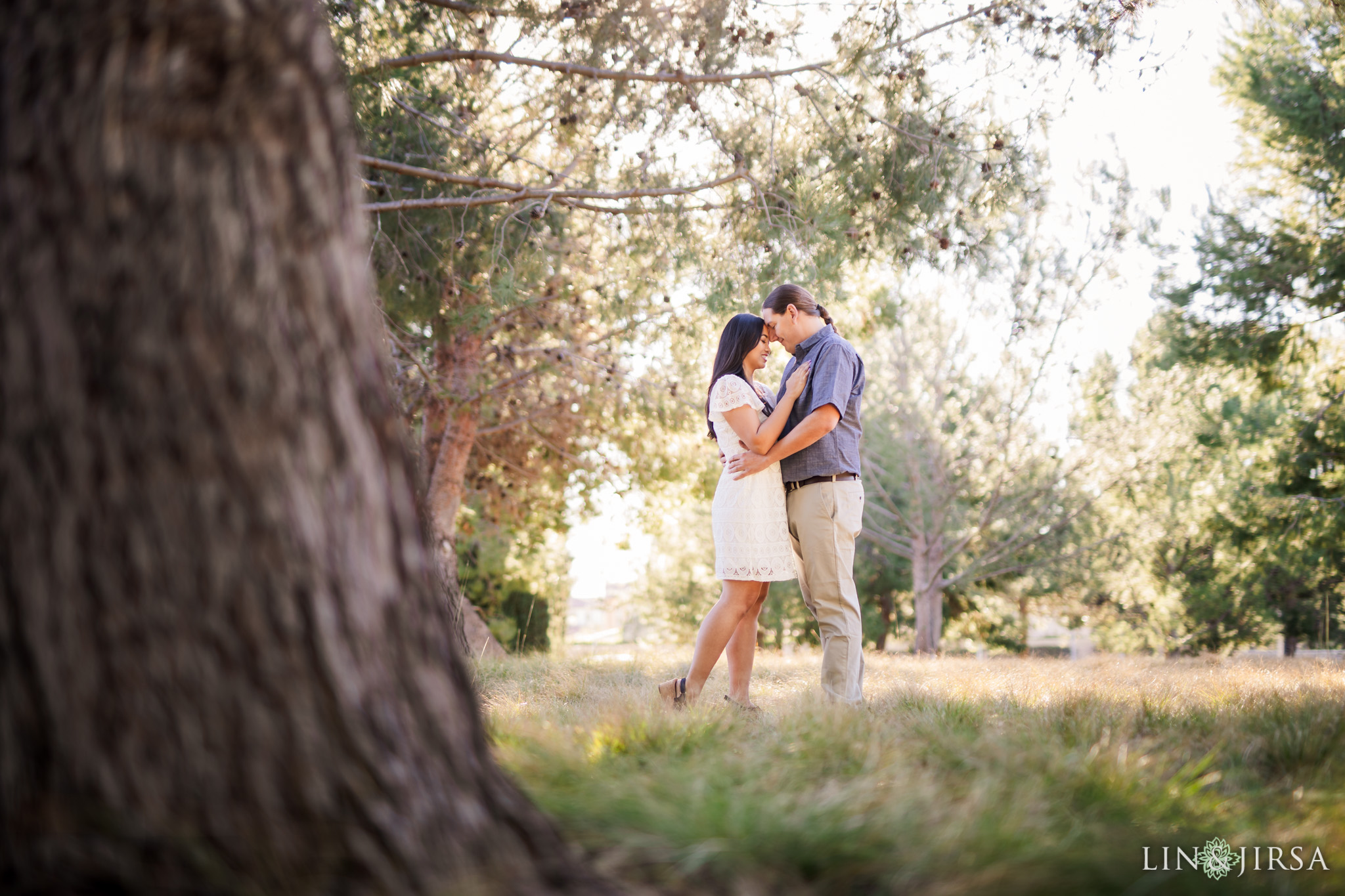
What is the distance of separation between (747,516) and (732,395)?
0.61 metres

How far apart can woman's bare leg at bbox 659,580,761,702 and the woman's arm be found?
2.29 feet

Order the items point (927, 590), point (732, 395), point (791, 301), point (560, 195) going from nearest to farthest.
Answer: point (732, 395), point (791, 301), point (560, 195), point (927, 590)

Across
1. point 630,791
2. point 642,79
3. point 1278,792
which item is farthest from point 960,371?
point 630,791

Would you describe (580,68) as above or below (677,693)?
above

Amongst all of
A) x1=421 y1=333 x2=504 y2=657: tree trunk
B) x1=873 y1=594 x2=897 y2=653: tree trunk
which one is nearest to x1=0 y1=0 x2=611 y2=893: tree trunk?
x1=421 y1=333 x2=504 y2=657: tree trunk

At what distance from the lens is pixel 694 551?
91.9 feet

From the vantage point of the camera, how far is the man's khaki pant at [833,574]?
4.04 metres

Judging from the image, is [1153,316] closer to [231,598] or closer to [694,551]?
[231,598]

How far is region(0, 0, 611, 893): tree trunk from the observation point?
3.92 ft

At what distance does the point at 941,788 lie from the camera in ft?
6.46

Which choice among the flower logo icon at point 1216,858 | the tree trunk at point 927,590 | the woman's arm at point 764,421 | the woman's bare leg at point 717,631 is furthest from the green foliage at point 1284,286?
the flower logo icon at point 1216,858

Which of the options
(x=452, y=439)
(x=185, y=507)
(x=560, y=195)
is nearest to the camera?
(x=185, y=507)

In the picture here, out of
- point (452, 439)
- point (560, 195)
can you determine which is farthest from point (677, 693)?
point (452, 439)

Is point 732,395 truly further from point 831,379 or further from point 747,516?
point 747,516
